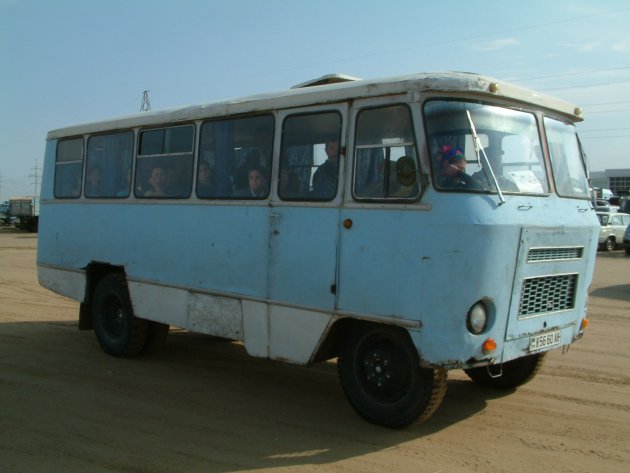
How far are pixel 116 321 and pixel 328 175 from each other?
13.9 ft

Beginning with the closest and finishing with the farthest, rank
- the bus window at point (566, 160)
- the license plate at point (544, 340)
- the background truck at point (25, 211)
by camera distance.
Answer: the license plate at point (544, 340) < the bus window at point (566, 160) < the background truck at point (25, 211)

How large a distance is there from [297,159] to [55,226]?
191 inches

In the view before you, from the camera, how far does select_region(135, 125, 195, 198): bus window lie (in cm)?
729

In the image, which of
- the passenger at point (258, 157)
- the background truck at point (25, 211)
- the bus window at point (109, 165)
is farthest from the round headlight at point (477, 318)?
the background truck at point (25, 211)

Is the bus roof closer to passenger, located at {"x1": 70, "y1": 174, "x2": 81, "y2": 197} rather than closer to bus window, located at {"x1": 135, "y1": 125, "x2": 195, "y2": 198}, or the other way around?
bus window, located at {"x1": 135, "y1": 125, "x2": 195, "y2": 198}

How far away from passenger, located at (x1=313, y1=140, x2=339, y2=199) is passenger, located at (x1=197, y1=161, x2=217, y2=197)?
1533 mm

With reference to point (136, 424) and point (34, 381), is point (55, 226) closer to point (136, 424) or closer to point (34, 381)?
point (34, 381)

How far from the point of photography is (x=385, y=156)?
17.6 ft

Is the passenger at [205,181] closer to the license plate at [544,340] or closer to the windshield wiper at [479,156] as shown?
the windshield wiper at [479,156]

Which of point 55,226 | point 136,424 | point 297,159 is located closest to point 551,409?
point 297,159

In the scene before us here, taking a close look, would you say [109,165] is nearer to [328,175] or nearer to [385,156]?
[328,175]

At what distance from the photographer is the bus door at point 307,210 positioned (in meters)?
5.68

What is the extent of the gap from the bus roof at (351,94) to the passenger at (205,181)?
0.56 metres

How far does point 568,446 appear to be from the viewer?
5.17m
